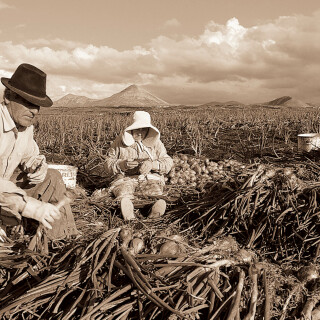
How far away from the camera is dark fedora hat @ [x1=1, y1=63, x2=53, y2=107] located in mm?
2465

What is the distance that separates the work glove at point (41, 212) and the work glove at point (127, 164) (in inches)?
66.4

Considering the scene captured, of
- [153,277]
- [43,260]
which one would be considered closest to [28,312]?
[43,260]

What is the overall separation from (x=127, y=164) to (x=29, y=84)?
165 cm

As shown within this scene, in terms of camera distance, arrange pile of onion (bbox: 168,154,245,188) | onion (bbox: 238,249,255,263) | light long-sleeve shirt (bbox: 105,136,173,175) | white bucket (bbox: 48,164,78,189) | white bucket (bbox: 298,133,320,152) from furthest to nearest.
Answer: white bucket (bbox: 298,133,320,152) → pile of onion (bbox: 168,154,245,188) → light long-sleeve shirt (bbox: 105,136,173,175) → white bucket (bbox: 48,164,78,189) → onion (bbox: 238,249,255,263)

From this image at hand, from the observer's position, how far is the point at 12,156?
2.75m

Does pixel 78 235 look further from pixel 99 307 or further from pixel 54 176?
pixel 99 307

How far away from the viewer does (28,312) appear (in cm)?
194

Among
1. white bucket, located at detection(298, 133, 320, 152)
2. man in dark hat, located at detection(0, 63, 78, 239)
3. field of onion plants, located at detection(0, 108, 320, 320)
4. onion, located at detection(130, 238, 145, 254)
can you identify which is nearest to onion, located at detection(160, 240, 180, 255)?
field of onion plants, located at detection(0, 108, 320, 320)

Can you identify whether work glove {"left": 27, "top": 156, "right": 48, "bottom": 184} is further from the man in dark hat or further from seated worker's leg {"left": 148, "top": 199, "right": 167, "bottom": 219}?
seated worker's leg {"left": 148, "top": 199, "right": 167, "bottom": 219}

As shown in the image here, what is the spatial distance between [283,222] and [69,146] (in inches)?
248

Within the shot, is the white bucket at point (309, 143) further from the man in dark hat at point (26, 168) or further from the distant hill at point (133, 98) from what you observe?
the distant hill at point (133, 98)

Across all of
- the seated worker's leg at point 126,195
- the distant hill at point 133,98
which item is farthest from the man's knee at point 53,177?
the distant hill at point 133,98

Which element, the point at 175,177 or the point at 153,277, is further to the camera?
the point at 175,177

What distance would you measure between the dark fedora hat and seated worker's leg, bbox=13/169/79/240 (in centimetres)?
57
